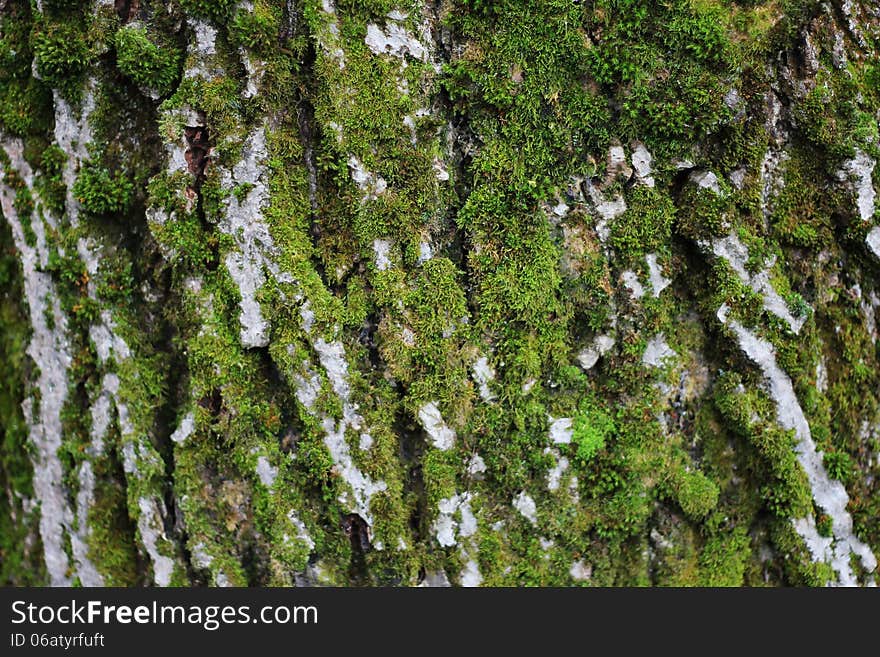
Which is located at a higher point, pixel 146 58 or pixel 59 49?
pixel 59 49

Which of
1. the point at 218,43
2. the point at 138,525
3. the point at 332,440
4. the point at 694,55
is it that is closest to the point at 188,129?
the point at 218,43

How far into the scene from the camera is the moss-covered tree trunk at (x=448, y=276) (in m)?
3.01

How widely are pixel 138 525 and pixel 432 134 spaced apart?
9.18 feet

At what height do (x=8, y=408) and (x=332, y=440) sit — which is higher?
(x=8, y=408)

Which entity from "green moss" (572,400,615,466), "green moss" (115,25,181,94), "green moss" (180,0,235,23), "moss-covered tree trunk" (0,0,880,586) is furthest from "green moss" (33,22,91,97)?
"green moss" (572,400,615,466)

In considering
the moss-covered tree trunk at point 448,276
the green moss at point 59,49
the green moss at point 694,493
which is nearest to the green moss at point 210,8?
the moss-covered tree trunk at point 448,276

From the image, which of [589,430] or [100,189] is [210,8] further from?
[589,430]

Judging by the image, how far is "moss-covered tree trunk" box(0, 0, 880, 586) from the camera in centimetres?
301

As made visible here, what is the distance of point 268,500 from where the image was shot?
320cm

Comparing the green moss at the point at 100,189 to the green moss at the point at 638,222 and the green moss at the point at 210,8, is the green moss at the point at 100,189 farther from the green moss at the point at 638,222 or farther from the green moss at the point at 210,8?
the green moss at the point at 638,222

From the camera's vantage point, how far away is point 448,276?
3.06 metres

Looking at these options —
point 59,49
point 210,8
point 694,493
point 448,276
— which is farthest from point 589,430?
point 59,49

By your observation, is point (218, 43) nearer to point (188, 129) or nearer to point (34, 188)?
point (188, 129)

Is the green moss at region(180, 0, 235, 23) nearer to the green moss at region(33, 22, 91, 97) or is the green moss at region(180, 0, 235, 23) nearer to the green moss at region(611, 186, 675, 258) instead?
the green moss at region(33, 22, 91, 97)
